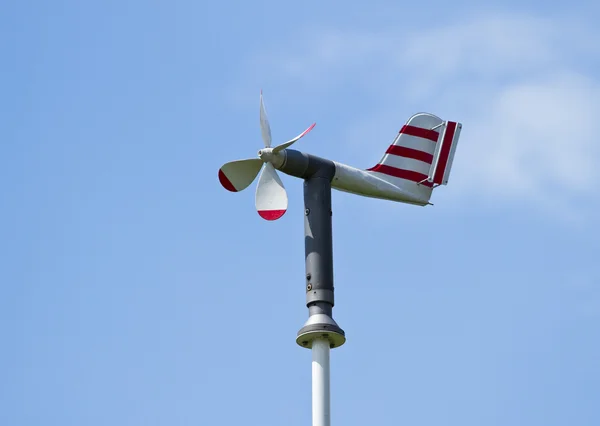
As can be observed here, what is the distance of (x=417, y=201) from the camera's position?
24.2 m

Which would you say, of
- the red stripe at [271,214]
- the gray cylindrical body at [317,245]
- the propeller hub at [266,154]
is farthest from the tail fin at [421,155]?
the red stripe at [271,214]

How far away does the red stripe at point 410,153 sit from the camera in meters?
24.5

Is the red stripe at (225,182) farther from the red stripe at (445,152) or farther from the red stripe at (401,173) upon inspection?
the red stripe at (445,152)

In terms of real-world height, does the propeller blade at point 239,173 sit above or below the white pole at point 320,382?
above

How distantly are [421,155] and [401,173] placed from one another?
85cm

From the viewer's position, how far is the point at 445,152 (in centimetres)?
2488

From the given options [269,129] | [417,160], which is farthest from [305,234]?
[417,160]

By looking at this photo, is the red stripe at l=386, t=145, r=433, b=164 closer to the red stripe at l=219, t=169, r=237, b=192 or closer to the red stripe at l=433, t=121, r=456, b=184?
the red stripe at l=433, t=121, r=456, b=184

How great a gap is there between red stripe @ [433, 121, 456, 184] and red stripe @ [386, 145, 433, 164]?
10.8 inches

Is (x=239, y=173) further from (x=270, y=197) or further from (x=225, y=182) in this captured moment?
(x=270, y=197)

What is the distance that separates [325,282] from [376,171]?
13.4ft

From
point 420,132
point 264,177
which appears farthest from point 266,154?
point 420,132

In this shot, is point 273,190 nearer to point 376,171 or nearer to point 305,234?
point 305,234

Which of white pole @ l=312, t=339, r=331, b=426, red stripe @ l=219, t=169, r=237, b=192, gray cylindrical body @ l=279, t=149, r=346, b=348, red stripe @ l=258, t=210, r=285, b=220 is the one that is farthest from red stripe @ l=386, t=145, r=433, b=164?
white pole @ l=312, t=339, r=331, b=426
